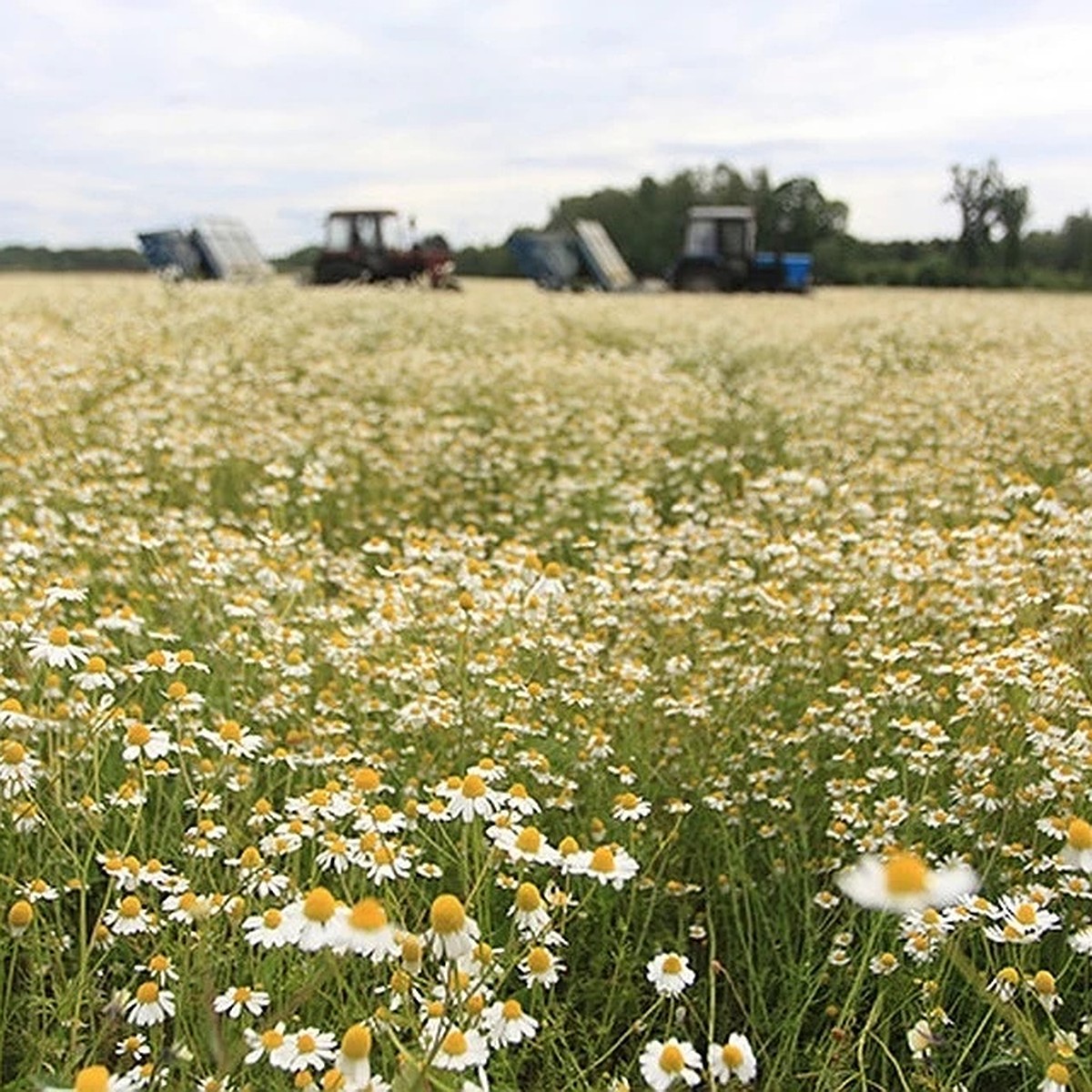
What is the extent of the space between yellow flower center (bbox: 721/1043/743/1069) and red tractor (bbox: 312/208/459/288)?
22.8 metres

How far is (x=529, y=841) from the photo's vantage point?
1.73 m

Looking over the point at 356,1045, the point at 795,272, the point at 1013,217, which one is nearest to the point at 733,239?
Result: the point at 795,272

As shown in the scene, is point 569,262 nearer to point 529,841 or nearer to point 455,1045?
point 529,841

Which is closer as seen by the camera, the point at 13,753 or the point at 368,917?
the point at 368,917

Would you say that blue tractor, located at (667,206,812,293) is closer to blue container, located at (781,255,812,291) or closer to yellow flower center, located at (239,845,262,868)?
blue container, located at (781,255,812,291)

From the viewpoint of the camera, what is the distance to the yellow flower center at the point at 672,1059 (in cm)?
137

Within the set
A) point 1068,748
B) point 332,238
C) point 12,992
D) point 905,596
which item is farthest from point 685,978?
point 332,238

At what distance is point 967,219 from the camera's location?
55281mm

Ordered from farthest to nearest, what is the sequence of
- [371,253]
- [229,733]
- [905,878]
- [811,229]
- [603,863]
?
1. [811,229]
2. [371,253]
3. [229,733]
4. [603,863]
5. [905,878]

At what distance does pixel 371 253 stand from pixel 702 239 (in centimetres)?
704

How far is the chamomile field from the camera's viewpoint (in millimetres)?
1711

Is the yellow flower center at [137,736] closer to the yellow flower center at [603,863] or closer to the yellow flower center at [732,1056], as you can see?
the yellow flower center at [603,863]

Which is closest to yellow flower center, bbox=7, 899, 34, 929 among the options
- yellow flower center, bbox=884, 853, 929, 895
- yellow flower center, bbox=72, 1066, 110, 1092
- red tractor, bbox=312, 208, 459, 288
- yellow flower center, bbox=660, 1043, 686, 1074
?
yellow flower center, bbox=72, 1066, 110, 1092

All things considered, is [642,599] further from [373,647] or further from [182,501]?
[182,501]
